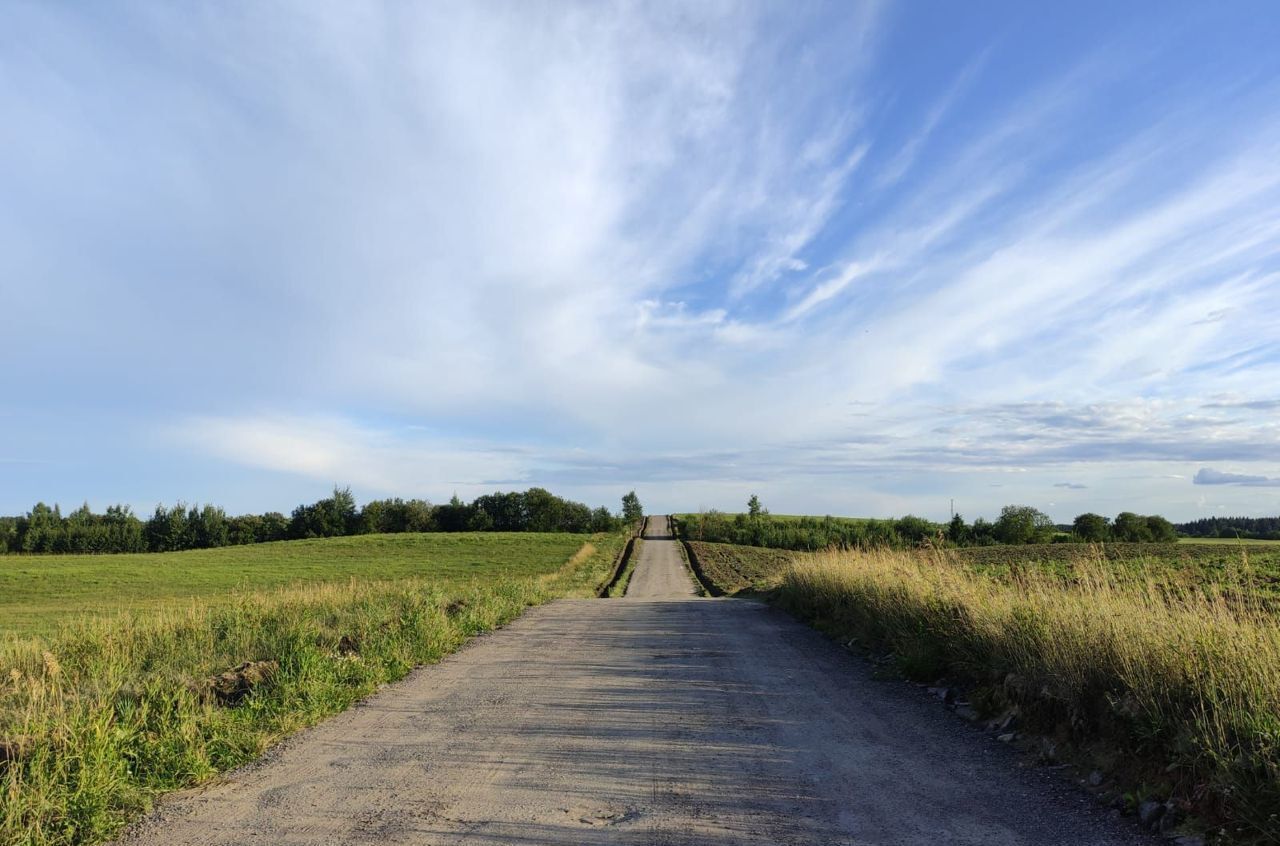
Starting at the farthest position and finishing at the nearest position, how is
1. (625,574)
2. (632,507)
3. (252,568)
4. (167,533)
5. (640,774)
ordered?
(632,507) < (167,533) < (252,568) < (625,574) < (640,774)

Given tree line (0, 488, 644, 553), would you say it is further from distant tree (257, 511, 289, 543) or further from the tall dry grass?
the tall dry grass

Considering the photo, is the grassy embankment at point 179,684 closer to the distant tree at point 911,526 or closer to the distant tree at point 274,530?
the distant tree at point 911,526

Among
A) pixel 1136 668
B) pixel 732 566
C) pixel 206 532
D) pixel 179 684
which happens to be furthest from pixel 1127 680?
pixel 206 532

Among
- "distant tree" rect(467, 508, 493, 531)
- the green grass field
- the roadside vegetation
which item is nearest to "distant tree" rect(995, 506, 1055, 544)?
the roadside vegetation

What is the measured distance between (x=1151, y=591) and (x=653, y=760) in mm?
5271

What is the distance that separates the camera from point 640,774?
16.8 feet

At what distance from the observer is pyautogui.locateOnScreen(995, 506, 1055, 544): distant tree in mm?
77312

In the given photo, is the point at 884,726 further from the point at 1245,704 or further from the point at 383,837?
the point at 383,837

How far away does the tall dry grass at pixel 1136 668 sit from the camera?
421cm

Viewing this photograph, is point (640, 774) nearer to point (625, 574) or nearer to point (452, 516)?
point (625, 574)

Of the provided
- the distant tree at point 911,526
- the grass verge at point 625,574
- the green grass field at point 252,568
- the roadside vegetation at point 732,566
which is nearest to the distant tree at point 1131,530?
the distant tree at point 911,526

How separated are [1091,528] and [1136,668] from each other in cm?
8059

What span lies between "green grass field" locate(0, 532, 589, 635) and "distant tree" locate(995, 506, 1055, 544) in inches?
1921

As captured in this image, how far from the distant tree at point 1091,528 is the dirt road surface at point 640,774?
250 feet
